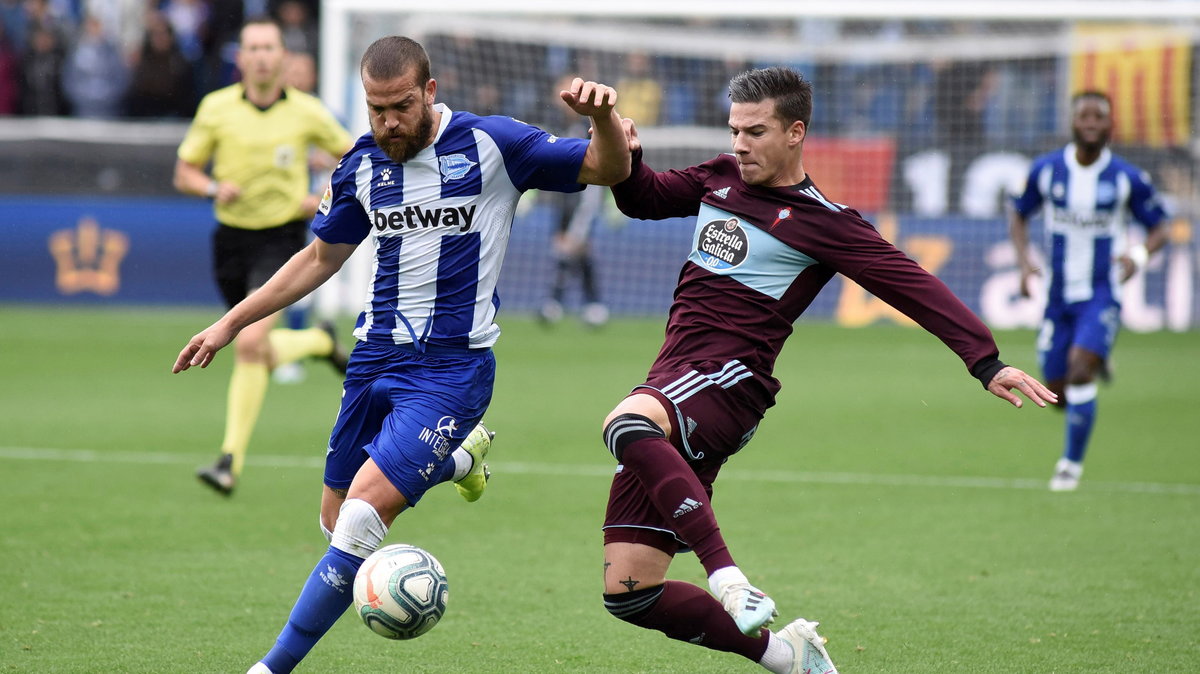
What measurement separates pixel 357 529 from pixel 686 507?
1084 mm

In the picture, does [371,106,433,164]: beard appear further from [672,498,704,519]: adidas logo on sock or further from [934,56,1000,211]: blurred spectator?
[934,56,1000,211]: blurred spectator

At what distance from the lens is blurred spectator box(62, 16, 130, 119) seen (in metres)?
21.0

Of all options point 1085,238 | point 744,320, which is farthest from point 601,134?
point 1085,238

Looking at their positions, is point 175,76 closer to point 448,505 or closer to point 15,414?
point 15,414

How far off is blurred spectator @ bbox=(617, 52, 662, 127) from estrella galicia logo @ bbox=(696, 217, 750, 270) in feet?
41.6

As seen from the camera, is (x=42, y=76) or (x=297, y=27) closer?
(x=297, y=27)

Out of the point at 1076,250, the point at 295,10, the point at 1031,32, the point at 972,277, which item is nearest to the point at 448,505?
the point at 1076,250

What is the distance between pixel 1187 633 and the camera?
5.53 m

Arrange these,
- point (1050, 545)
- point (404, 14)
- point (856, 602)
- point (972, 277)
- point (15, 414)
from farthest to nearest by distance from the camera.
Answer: point (972, 277) → point (404, 14) → point (15, 414) → point (1050, 545) → point (856, 602)

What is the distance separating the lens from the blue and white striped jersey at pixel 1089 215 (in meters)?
9.38

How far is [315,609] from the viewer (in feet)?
14.9

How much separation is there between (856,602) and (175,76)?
17.0 m

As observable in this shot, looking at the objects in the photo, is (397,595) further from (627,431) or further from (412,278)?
(412,278)

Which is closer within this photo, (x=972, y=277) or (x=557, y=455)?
(x=557, y=455)
